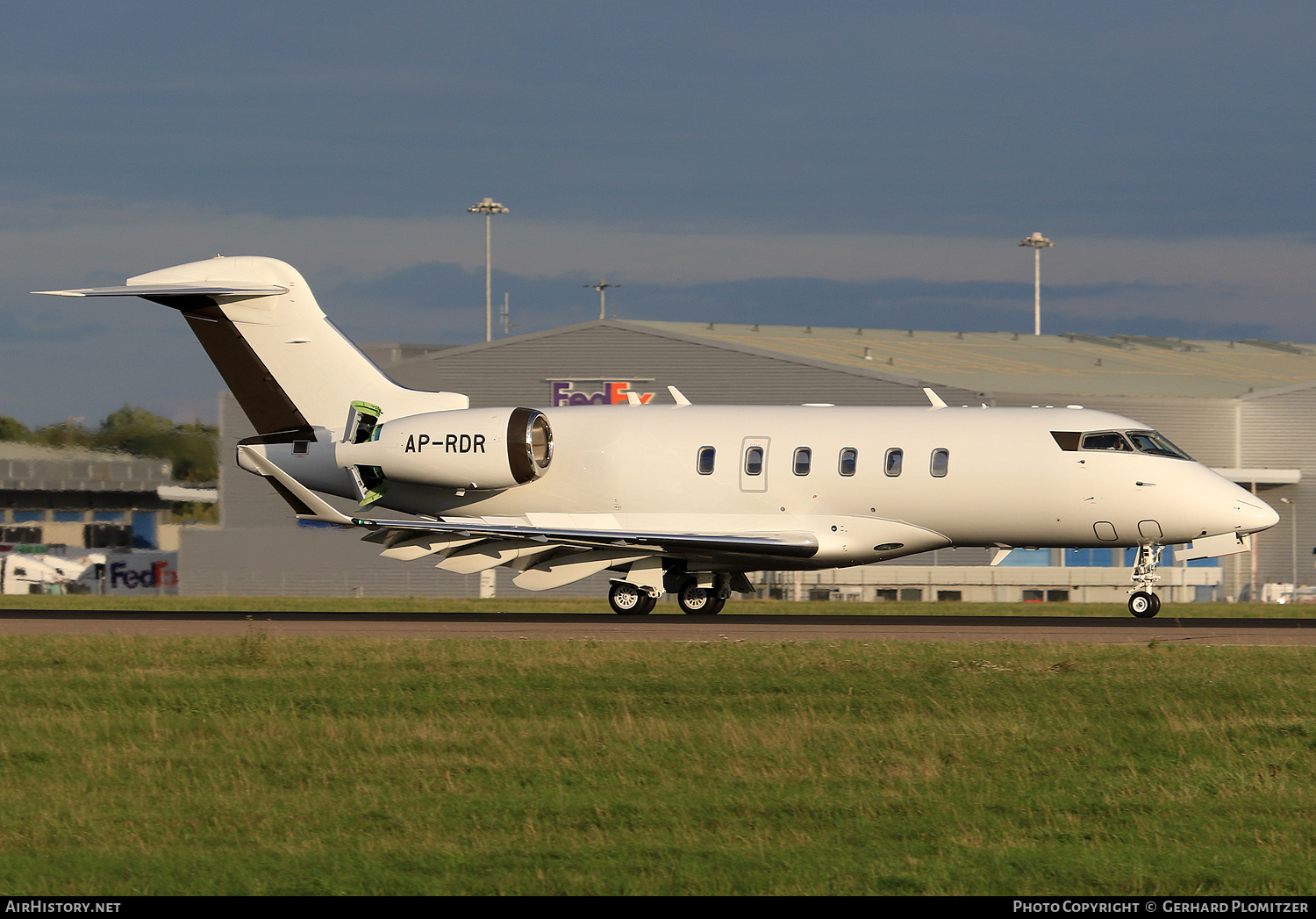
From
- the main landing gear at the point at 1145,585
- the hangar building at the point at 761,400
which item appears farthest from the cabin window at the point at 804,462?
the hangar building at the point at 761,400

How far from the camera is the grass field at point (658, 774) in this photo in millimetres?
8977

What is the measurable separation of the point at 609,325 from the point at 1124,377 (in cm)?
2067

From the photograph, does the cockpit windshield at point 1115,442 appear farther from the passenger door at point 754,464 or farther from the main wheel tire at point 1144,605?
the passenger door at point 754,464

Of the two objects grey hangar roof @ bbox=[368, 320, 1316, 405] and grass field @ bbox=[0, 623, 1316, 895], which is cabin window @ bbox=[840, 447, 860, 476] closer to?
grass field @ bbox=[0, 623, 1316, 895]

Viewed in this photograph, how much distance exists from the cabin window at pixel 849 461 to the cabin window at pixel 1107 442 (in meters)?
4.06

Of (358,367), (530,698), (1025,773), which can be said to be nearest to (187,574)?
(358,367)

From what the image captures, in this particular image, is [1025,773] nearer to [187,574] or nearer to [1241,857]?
[1241,857]

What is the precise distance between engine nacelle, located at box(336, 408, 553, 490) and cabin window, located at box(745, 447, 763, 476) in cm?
397

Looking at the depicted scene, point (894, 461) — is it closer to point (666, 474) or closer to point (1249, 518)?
point (666, 474)

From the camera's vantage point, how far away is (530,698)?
51.3 feet

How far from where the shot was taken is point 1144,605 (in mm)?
27203

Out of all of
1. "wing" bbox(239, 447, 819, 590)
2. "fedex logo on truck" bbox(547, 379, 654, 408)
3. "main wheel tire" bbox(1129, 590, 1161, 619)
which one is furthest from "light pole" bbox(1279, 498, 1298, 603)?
"wing" bbox(239, 447, 819, 590)

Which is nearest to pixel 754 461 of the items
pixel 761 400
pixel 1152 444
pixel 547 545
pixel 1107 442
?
pixel 547 545
